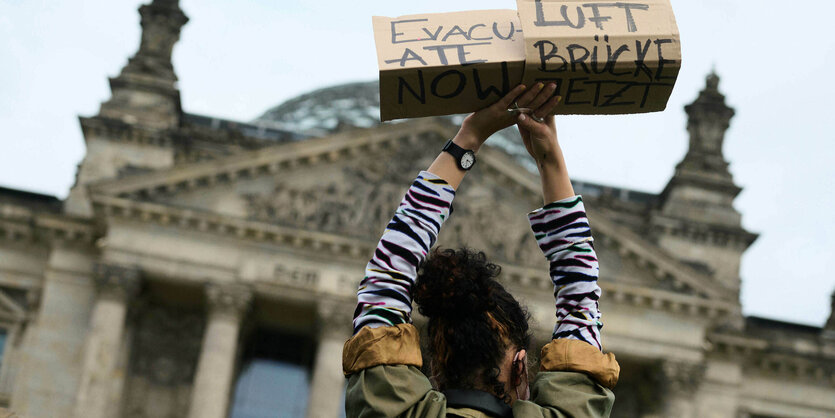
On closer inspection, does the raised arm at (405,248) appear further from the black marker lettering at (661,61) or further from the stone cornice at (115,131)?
the stone cornice at (115,131)

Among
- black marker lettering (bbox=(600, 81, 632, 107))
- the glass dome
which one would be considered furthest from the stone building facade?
black marker lettering (bbox=(600, 81, 632, 107))

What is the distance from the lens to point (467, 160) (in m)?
3.26

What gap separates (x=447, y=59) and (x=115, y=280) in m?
28.3

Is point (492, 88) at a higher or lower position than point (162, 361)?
lower

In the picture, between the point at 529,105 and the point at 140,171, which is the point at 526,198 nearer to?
the point at 140,171

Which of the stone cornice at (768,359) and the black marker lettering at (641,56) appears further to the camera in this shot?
the stone cornice at (768,359)

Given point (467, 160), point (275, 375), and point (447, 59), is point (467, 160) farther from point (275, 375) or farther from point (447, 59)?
point (275, 375)

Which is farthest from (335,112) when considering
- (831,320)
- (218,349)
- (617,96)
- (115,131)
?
(617,96)

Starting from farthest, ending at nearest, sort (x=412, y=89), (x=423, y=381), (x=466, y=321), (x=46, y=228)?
1. (x=46, y=228)
2. (x=412, y=89)
3. (x=466, y=321)
4. (x=423, y=381)

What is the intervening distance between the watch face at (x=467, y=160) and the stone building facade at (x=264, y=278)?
26407 millimetres

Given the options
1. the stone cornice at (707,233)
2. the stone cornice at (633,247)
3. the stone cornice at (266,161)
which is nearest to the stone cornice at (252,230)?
the stone cornice at (266,161)

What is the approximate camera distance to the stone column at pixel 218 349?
2903cm

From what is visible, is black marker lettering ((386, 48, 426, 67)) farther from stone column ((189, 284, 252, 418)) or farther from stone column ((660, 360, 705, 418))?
stone column ((660, 360, 705, 418))

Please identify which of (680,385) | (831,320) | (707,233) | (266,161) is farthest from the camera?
(831,320)
